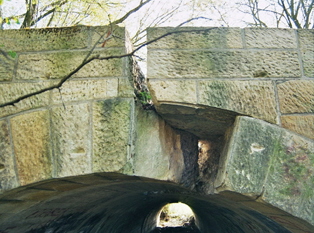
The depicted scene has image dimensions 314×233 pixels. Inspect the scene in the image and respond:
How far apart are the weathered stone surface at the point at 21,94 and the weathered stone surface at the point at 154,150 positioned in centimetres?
70

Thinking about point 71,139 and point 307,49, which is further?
point 307,49

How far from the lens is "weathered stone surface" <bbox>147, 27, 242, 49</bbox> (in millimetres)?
2354

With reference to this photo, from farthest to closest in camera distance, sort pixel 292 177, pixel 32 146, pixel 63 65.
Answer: pixel 63 65, pixel 32 146, pixel 292 177

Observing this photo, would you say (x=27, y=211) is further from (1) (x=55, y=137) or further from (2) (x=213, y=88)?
(2) (x=213, y=88)

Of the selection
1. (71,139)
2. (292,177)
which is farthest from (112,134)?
(292,177)

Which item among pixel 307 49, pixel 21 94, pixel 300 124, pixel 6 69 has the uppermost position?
pixel 307 49

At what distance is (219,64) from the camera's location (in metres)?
2.33

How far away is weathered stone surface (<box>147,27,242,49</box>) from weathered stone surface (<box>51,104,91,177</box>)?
0.74 meters

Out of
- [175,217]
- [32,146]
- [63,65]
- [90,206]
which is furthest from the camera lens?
[175,217]

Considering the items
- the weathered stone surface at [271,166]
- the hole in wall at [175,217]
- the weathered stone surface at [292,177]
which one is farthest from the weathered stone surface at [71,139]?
the hole in wall at [175,217]

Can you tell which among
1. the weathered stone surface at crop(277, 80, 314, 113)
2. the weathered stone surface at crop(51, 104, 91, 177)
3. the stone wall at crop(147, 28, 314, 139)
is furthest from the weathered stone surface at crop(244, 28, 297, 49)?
the weathered stone surface at crop(51, 104, 91, 177)

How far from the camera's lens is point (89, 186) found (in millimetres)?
2703

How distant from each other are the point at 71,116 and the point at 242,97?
1218 millimetres

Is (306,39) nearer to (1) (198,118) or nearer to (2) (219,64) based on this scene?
(2) (219,64)
